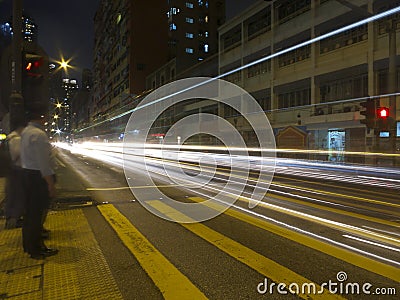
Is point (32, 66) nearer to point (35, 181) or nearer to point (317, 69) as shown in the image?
point (35, 181)

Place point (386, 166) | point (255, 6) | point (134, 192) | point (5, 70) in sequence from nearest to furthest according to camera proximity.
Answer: point (5, 70)
point (134, 192)
point (386, 166)
point (255, 6)

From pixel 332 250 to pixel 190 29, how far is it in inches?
2878

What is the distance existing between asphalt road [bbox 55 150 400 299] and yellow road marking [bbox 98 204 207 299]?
0.07m

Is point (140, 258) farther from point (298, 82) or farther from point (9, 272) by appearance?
point (298, 82)

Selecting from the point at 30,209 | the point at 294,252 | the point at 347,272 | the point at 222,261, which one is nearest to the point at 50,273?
the point at 30,209

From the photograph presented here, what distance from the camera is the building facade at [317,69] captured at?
2305 centimetres

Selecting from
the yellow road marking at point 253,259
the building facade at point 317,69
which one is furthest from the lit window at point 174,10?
the yellow road marking at point 253,259

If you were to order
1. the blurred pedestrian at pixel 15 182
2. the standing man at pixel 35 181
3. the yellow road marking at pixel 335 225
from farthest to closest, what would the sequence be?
the yellow road marking at pixel 335 225 < the blurred pedestrian at pixel 15 182 < the standing man at pixel 35 181

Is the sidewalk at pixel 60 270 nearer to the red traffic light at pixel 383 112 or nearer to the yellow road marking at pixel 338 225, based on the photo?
the yellow road marking at pixel 338 225

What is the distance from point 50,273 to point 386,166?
57.7 ft

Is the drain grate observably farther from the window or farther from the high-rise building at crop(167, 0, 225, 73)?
the window

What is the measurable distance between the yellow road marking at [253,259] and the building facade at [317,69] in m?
15.3

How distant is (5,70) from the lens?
21.3 ft

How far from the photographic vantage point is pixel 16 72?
587 cm
